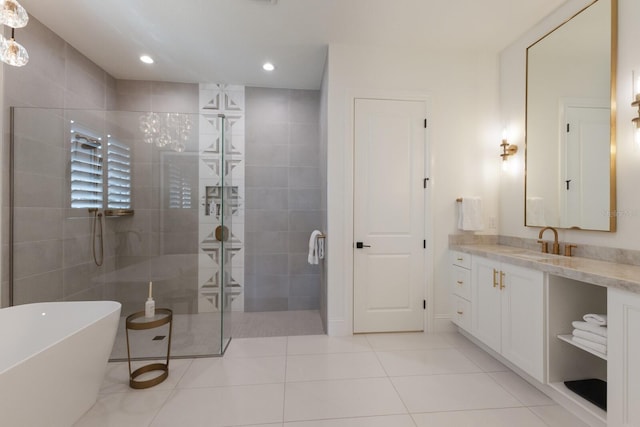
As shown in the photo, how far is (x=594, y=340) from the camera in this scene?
1.53 metres

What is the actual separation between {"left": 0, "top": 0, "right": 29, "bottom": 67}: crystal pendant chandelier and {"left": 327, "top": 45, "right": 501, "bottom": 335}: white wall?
2.12 meters

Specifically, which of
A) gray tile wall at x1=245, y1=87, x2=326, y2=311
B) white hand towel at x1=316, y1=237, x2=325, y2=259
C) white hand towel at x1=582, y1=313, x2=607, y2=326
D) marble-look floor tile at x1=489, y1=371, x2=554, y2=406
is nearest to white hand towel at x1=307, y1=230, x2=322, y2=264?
white hand towel at x1=316, y1=237, x2=325, y2=259

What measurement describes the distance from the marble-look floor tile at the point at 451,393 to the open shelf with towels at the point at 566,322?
1.12 feet

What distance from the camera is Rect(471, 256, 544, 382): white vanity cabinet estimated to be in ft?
5.97

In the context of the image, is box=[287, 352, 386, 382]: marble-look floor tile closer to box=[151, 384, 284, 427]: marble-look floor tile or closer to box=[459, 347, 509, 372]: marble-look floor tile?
box=[151, 384, 284, 427]: marble-look floor tile

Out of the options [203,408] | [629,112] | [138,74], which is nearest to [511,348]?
[629,112]

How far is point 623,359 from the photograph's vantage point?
4.37 feet

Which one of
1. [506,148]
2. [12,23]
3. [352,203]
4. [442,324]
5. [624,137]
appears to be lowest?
[442,324]

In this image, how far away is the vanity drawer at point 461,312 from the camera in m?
2.55

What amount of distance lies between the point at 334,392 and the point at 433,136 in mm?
2498

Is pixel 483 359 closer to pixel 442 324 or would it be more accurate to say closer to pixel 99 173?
pixel 442 324

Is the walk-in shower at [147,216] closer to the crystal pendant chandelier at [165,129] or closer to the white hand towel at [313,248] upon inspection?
the crystal pendant chandelier at [165,129]

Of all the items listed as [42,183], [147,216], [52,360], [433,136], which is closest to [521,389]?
[433,136]

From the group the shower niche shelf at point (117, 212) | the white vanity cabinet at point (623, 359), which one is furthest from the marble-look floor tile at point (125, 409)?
the white vanity cabinet at point (623, 359)
